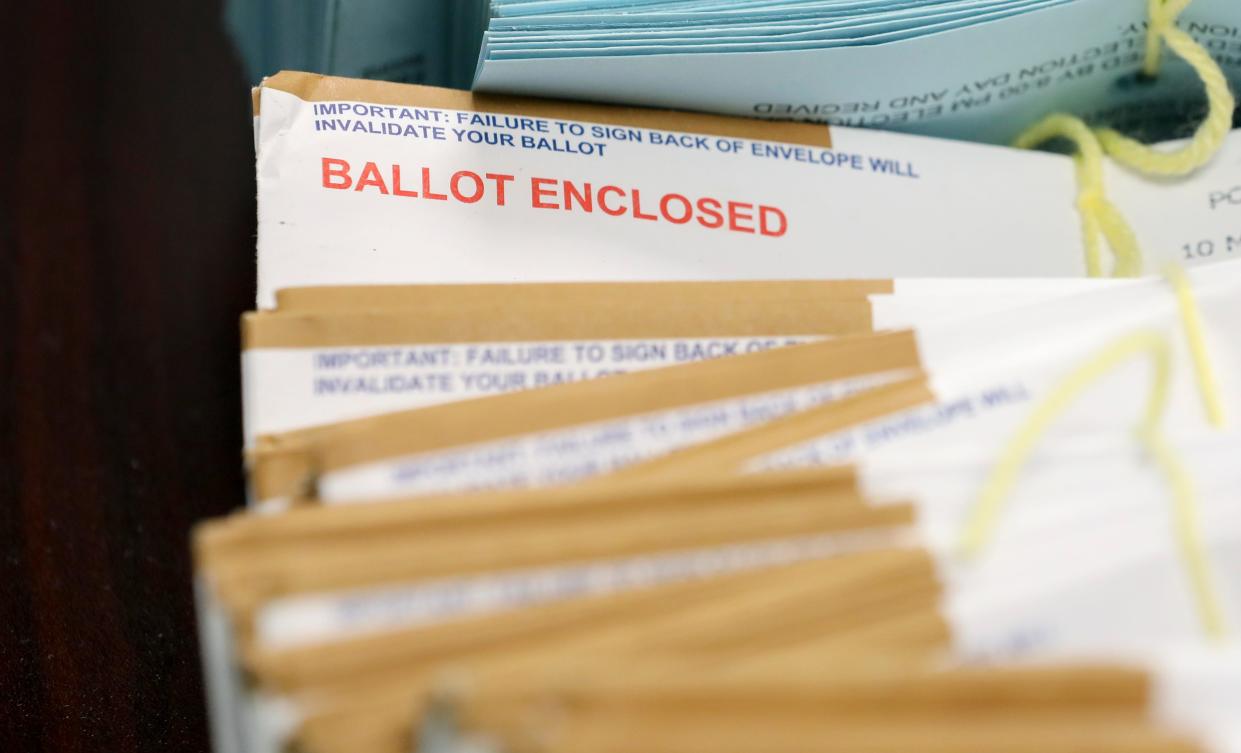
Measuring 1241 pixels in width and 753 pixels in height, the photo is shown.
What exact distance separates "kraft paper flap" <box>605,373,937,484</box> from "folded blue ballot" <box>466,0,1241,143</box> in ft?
0.66

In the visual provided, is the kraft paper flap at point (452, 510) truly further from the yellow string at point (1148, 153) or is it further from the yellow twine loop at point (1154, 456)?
the yellow string at point (1148, 153)

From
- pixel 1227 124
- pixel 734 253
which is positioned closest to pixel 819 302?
pixel 734 253

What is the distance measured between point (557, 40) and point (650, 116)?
6 cm

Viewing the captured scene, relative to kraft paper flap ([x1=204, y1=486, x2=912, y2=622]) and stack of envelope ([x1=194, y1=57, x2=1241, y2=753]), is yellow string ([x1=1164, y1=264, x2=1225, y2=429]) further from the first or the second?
kraft paper flap ([x1=204, y1=486, x2=912, y2=622])

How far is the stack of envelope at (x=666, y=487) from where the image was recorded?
275mm

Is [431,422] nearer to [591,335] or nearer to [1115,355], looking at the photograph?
[591,335]

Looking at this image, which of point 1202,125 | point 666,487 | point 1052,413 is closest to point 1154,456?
point 1052,413

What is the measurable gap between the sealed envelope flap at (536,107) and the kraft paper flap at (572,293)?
0.11 meters

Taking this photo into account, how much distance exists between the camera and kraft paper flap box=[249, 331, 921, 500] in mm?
342

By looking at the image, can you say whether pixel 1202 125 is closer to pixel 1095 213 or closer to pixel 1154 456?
pixel 1095 213

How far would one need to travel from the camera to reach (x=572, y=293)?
0.42 meters

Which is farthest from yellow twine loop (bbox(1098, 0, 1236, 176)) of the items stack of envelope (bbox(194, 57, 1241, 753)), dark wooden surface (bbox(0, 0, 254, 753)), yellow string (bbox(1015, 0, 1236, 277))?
dark wooden surface (bbox(0, 0, 254, 753))

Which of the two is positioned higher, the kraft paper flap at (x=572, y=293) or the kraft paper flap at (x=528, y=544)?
the kraft paper flap at (x=572, y=293)

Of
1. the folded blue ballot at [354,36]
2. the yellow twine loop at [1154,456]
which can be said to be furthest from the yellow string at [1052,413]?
the folded blue ballot at [354,36]
